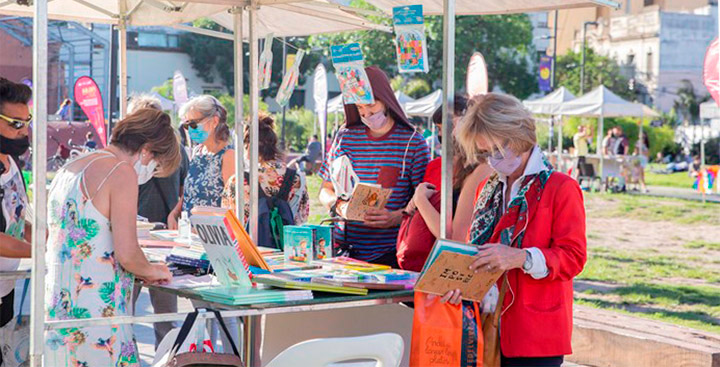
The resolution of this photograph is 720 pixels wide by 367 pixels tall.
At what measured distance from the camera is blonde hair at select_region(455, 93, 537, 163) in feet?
10.9

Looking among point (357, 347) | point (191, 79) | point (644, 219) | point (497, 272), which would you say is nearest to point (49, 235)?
point (357, 347)

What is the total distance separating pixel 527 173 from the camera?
133 inches

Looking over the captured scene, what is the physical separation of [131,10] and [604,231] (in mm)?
11439

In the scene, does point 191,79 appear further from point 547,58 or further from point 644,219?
point 644,219

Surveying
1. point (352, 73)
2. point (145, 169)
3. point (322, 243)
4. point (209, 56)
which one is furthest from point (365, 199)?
point (209, 56)

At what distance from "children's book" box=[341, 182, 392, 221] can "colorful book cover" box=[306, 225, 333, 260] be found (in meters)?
0.15

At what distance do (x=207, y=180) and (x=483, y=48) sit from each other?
137 ft

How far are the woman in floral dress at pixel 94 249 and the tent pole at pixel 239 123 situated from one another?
1.37 metres

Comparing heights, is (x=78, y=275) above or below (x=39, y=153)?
below

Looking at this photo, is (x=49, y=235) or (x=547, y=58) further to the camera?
(x=547, y=58)

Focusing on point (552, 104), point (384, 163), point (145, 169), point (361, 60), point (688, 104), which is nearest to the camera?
point (145, 169)

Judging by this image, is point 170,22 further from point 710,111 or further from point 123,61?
point 710,111

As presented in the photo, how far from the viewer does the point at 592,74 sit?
188ft

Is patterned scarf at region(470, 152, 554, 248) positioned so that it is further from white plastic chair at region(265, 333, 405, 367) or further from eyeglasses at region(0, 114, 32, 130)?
eyeglasses at region(0, 114, 32, 130)
